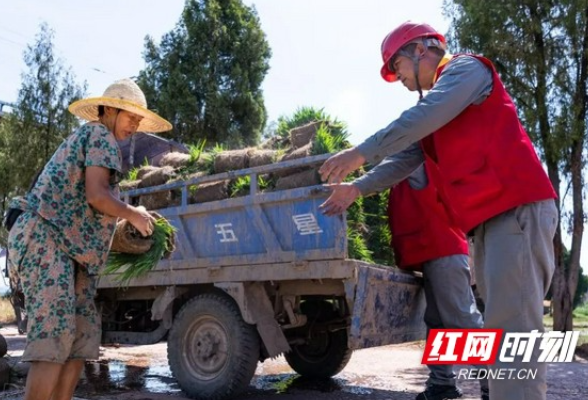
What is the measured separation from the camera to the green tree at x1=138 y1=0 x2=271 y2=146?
68.3ft

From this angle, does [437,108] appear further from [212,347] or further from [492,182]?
[212,347]

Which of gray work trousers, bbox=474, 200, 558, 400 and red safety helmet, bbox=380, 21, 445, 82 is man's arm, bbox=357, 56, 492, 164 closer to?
red safety helmet, bbox=380, 21, 445, 82

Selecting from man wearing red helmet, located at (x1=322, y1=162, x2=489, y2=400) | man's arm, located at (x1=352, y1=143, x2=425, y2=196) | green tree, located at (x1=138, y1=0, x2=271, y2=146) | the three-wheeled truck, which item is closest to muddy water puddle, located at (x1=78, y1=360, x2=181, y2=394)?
the three-wheeled truck

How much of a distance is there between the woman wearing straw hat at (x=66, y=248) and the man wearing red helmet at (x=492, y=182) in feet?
4.41

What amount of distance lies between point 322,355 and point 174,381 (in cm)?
166

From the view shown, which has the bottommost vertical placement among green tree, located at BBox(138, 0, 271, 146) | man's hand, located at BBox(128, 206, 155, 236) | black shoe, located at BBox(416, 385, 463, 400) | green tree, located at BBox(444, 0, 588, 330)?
black shoe, located at BBox(416, 385, 463, 400)

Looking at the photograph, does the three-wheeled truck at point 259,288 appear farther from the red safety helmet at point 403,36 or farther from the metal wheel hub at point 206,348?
the red safety helmet at point 403,36

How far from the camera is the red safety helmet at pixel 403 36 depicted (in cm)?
298

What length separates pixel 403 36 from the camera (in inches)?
118

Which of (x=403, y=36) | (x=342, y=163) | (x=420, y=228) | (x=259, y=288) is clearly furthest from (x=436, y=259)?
(x=342, y=163)

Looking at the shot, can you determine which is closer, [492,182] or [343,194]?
[492,182]

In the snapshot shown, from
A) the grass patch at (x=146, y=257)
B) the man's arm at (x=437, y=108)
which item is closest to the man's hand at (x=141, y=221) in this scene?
the grass patch at (x=146, y=257)

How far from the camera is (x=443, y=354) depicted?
3346mm

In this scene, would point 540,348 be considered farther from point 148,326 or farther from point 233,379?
point 148,326
